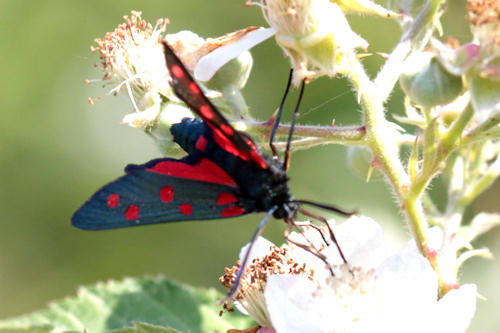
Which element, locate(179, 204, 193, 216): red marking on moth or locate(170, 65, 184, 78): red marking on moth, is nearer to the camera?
locate(170, 65, 184, 78): red marking on moth

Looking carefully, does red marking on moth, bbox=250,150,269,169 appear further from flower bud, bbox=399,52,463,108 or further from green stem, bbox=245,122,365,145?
flower bud, bbox=399,52,463,108

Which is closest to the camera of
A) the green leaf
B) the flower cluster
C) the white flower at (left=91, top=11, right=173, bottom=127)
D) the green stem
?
the flower cluster

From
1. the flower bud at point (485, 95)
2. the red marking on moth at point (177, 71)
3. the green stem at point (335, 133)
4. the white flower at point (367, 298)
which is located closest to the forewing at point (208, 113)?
the red marking on moth at point (177, 71)

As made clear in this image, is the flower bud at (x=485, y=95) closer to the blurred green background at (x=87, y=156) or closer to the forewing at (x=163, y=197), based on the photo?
the forewing at (x=163, y=197)

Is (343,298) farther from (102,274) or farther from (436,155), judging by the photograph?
(102,274)

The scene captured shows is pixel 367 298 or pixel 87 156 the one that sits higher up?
pixel 87 156

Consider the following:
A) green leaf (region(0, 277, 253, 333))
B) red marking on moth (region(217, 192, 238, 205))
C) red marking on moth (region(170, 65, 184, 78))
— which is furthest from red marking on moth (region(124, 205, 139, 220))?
green leaf (region(0, 277, 253, 333))

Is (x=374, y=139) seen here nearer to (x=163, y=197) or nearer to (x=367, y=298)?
(x=367, y=298)

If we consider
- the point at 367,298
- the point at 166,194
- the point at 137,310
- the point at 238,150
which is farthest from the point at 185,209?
the point at 137,310
